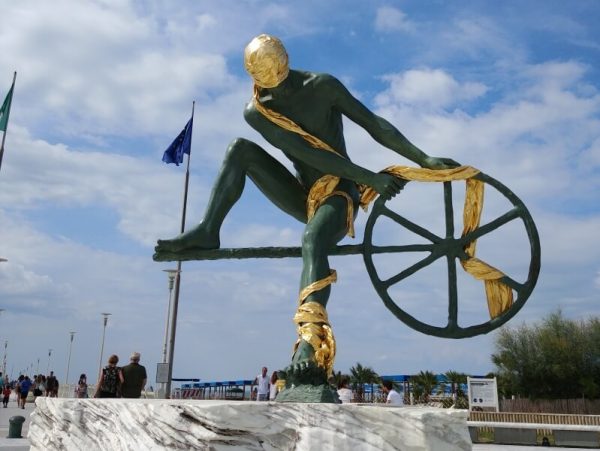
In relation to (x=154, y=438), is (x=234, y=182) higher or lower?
higher

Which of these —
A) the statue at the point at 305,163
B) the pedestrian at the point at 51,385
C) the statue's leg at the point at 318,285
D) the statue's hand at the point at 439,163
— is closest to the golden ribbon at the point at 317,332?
the statue's leg at the point at 318,285

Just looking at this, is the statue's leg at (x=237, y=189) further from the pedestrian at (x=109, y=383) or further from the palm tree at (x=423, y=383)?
the palm tree at (x=423, y=383)

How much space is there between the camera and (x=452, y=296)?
4332mm

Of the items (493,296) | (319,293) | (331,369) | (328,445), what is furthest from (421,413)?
(493,296)

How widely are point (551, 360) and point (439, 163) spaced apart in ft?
84.4

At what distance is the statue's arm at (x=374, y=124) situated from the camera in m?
4.45

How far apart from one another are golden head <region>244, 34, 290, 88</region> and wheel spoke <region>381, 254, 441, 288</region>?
5.10ft

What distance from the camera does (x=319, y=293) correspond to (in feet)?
12.6

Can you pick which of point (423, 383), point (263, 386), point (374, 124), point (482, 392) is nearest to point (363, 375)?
point (423, 383)

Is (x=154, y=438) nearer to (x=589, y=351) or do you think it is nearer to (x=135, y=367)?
(x=135, y=367)

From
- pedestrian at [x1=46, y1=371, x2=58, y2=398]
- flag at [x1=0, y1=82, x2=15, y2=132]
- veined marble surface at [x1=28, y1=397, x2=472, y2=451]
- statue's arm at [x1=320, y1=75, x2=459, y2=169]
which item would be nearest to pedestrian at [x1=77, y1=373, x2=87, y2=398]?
pedestrian at [x1=46, y1=371, x2=58, y2=398]

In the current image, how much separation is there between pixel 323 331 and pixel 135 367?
4.84 meters

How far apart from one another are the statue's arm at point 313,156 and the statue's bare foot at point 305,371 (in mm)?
1298

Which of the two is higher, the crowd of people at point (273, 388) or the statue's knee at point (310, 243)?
the statue's knee at point (310, 243)
